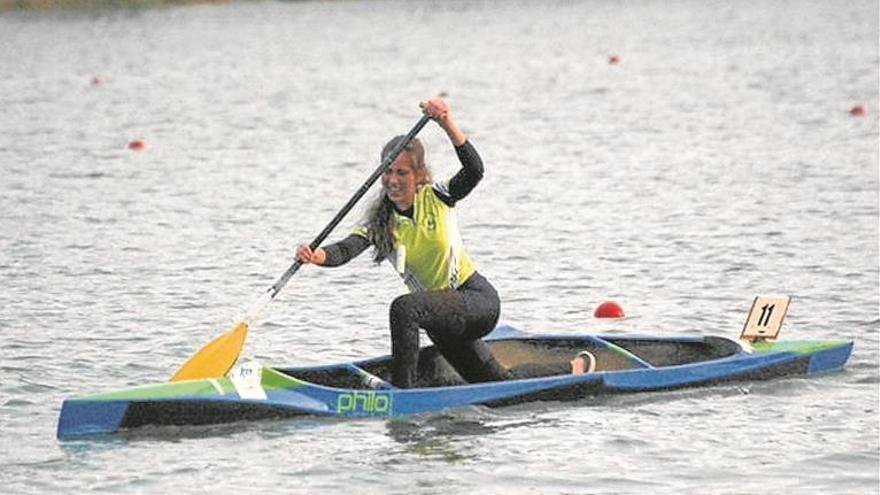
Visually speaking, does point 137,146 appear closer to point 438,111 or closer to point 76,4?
point 438,111

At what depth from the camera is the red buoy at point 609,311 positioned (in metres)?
17.7

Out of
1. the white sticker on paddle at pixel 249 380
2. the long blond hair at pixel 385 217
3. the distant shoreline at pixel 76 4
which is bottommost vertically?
the white sticker on paddle at pixel 249 380

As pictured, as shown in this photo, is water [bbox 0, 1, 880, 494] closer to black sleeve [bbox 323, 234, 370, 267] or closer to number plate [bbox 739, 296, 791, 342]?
number plate [bbox 739, 296, 791, 342]

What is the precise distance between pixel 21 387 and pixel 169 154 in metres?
17.5

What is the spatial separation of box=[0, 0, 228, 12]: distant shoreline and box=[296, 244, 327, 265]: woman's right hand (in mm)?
64694

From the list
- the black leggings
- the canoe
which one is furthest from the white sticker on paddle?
the black leggings

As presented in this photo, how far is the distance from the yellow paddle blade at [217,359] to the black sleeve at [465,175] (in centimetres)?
149

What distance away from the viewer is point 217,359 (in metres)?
13.9

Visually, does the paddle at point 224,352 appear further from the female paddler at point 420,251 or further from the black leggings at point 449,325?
the black leggings at point 449,325

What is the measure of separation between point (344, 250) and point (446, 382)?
1.37 meters

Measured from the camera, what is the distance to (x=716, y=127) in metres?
33.8

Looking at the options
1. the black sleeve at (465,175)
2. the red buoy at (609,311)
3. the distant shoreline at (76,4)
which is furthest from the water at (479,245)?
the distant shoreline at (76,4)

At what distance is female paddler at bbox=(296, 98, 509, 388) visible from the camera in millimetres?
13531

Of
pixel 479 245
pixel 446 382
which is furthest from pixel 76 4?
pixel 446 382
